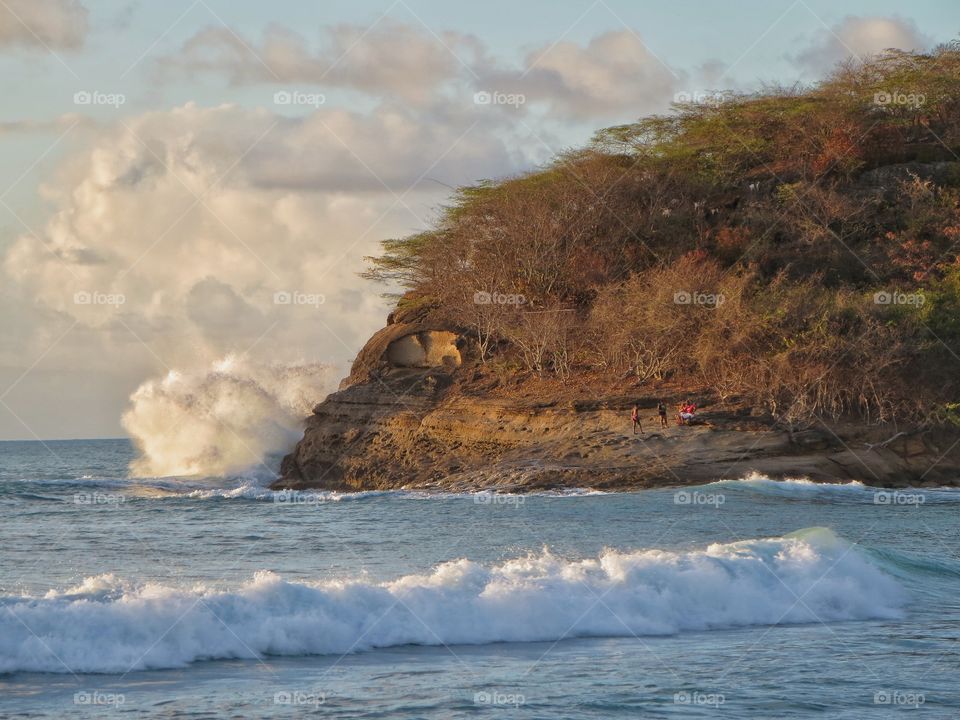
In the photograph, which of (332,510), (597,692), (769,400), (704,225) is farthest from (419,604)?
(704,225)

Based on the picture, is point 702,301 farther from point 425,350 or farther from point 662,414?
point 425,350

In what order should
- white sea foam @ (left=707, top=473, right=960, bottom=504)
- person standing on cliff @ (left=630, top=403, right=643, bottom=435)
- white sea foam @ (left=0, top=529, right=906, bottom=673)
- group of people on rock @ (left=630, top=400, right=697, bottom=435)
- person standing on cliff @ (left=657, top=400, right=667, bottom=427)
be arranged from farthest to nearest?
person standing on cliff @ (left=657, top=400, right=667, bottom=427)
person standing on cliff @ (left=630, top=403, right=643, bottom=435)
group of people on rock @ (left=630, top=400, right=697, bottom=435)
white sea foam @ (left=707, top=473, right=960, bottom=504)
white sea foam @ (left=0, top=529, right=906, bottom=673)

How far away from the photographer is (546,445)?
38.0 metres

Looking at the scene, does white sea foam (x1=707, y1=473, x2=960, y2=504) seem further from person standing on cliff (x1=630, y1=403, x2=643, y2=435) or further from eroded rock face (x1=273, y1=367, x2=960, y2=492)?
person standing on cliff (x1=630, y1=403, x2=643, y2=435)

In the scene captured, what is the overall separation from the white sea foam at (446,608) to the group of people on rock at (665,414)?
17.7 metres

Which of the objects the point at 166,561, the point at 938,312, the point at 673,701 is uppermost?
the point at 938,312

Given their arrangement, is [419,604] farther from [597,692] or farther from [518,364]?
[518,364]

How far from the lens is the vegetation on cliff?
37.9 metres

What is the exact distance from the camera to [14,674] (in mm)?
12727

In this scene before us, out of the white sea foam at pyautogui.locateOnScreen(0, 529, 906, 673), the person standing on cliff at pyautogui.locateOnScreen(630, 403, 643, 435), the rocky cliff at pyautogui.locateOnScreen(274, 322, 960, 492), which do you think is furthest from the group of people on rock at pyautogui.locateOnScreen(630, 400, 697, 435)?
the white sea foam at pyautogui.locateOnScreen(0, 529, 906, 673)

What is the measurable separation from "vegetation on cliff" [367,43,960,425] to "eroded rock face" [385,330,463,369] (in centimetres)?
72

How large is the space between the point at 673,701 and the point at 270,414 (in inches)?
1599

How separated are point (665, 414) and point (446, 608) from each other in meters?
22.9

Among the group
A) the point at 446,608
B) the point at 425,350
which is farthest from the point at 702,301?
the point at 446,608
